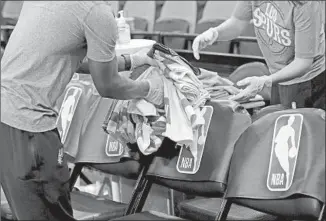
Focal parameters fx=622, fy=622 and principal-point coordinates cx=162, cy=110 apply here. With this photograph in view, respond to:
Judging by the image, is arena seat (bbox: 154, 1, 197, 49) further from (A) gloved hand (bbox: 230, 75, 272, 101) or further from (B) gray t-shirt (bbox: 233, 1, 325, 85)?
(A) gloved hand (bbox: 230, 75, 272, 101)

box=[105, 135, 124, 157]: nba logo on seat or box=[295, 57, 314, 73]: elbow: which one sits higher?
box=[295, 57, 314, 73]: elbow

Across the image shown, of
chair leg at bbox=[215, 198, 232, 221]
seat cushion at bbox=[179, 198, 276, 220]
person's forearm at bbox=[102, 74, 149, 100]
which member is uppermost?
person's forearm at bbox=[102, 74, 149, 100]

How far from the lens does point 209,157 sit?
6.24ft

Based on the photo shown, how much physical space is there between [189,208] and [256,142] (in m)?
0.40

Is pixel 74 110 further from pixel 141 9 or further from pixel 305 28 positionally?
pixel 141 9

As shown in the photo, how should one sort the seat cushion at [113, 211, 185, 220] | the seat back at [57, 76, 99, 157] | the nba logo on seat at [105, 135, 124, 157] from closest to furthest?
the seat cushion at [113, 211, 185, 220] → the nba logo on seat at [105, 135, 124, 157] → the seat back at [57, 76, 99, 157]

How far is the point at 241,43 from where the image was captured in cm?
328

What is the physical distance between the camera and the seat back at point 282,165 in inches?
63.0

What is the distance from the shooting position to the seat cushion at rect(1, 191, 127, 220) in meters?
2.07

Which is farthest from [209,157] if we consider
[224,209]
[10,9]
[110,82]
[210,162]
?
[10,9]

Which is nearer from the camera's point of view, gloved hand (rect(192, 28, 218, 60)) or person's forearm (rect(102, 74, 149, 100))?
person's forearm (rect(102, 74, 149, 100))

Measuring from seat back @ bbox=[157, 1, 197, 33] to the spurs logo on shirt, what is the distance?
7.84 ft

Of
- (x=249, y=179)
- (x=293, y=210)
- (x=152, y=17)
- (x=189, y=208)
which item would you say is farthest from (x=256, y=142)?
(x=152, y=17)

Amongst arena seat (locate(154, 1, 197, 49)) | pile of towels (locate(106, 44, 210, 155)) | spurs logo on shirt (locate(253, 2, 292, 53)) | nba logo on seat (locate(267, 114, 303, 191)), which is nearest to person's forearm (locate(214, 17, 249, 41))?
spurs logo on shirt (locate(253, 2, 292, 53))
